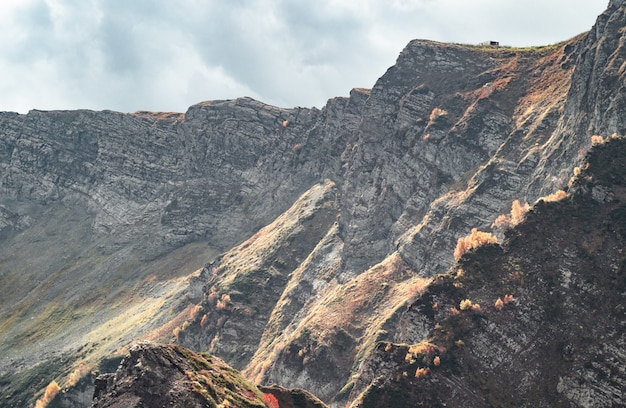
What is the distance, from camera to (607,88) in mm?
111688

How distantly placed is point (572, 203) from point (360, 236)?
95.5 metres

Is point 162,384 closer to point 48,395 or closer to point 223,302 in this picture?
point 223,302

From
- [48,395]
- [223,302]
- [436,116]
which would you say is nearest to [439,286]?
[436,116]

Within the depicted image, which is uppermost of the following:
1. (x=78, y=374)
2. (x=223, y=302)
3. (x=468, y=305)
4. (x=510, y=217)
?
(x=510, y=217)

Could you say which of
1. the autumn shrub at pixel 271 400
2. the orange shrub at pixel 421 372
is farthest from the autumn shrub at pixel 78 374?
the orange shrub at pixel 421 372

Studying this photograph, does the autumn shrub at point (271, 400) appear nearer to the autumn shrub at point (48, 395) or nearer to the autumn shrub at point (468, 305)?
the autumn shrub at point (468, 305)

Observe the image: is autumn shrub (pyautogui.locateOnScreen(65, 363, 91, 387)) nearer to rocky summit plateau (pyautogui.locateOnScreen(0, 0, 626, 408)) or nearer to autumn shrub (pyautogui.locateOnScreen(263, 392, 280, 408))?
rocky summit plateau (pyautogui.locateOnScreen(0, 0, 626, 408))

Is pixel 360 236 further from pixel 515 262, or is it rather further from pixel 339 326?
pixel 515 262

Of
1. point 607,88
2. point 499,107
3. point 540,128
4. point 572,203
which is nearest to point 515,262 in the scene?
point 572,203

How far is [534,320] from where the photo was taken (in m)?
71.6

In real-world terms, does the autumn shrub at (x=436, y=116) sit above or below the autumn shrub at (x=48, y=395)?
above

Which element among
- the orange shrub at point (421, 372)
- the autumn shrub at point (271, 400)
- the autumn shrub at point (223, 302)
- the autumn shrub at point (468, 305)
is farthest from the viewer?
the autumn shrub at point (223, 302)

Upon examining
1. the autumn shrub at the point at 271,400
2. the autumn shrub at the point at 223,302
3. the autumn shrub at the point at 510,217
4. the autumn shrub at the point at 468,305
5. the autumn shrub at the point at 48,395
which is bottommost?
the autumn shrub at the point at 48,395

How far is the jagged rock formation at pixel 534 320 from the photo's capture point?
64.7 metres
